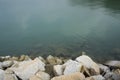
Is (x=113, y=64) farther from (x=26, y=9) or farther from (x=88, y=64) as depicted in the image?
(x=26, y=9)

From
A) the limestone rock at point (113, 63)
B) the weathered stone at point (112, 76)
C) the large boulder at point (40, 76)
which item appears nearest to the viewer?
the weathered stone at point (112, 76)

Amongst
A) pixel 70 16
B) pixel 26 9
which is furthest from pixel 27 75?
pixel 26 9

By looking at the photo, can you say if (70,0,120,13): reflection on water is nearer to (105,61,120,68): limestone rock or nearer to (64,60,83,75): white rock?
(105,61,120,68): limestone rock

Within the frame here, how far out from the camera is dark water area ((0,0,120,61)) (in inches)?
627

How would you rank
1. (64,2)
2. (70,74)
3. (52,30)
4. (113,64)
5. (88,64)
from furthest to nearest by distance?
(64,2)
(52,30)
(113,64)
(88,64)
(70,74)

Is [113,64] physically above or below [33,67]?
below

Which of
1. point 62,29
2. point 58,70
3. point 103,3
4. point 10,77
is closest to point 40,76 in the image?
point 58,70

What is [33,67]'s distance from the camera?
1148cm

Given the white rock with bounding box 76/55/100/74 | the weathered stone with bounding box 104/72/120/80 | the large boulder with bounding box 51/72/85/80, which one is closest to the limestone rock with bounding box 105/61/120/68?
the white rock with bounding box 76/55/100/74

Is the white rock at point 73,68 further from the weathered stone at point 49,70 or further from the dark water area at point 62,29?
the dark water area at point 62,29

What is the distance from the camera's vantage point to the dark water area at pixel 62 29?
15938mm

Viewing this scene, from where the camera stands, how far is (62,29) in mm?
20312

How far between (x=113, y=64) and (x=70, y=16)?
12.0 meters

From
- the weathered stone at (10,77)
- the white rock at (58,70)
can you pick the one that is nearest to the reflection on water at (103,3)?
the white rock at (58,70)
